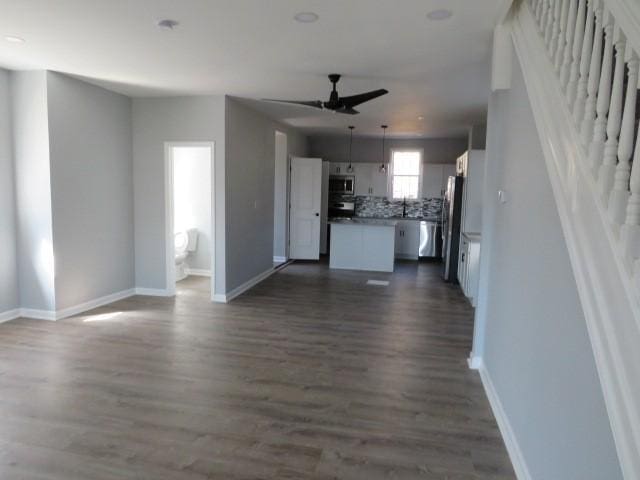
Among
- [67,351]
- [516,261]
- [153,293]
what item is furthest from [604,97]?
[153,293]

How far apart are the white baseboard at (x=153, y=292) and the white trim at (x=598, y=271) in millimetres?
4957

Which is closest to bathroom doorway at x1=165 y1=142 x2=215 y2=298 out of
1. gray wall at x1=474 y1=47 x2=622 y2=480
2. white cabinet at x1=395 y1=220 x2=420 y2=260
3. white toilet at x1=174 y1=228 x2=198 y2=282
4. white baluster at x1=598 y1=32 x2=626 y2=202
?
white toilet at x1=174 y1=228 x2=198 y2=282

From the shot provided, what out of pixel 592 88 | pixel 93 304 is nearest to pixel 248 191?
pixel 93 304

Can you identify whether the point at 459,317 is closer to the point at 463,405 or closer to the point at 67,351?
the point at 463,405

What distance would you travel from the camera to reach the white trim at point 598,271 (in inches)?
44.4

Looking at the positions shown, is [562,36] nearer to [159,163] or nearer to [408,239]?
[159,163]

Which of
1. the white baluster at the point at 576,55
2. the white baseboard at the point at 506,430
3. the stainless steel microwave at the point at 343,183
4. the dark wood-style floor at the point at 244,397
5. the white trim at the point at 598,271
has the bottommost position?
the dark wood-style floor at the point at 244,397

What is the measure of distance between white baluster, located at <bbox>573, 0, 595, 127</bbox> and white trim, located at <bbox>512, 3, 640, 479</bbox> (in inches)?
1.9

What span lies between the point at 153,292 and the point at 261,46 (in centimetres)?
367

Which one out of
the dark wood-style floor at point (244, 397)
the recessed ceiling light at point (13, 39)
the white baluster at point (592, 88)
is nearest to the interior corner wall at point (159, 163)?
the dark wood-style floor at point (244, 397)

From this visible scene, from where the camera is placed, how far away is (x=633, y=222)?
128cm

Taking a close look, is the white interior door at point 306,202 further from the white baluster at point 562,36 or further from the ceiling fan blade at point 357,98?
the white baluster at point 562,36

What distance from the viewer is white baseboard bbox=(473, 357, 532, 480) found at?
2.16 meters

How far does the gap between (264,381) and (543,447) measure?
1.96 meters
